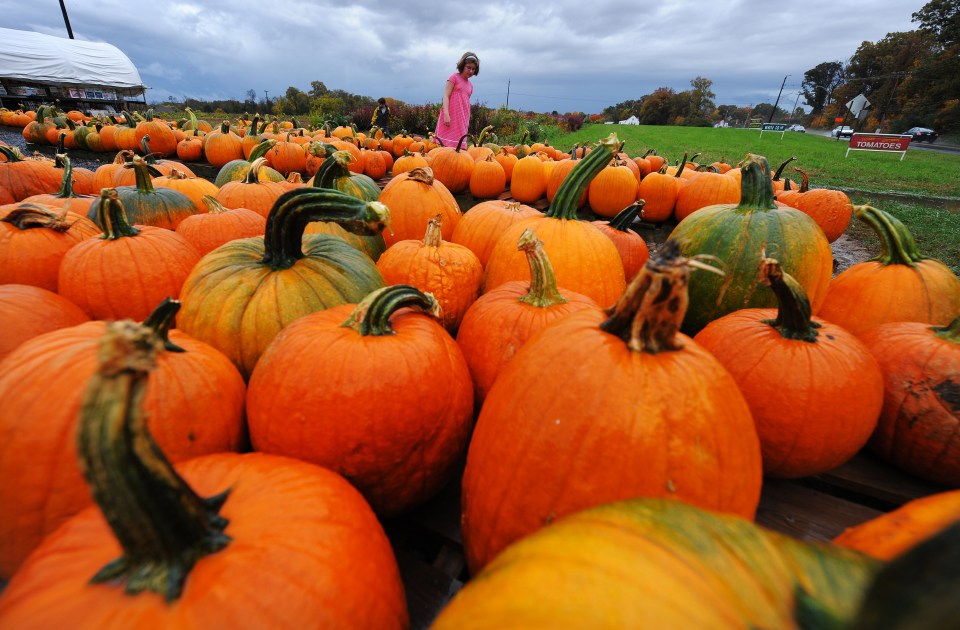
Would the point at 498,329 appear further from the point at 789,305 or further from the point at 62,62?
the point at 62,62

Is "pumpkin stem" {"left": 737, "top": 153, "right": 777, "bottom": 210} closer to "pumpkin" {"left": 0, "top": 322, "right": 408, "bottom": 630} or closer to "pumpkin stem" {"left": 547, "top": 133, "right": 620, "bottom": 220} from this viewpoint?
"pumpkin stem" {"left": 547, "top": 133, "right": 620, "bottom": 220}

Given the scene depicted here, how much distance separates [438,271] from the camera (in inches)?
78.1

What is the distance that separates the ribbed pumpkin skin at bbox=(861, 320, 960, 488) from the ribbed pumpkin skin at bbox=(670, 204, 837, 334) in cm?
48

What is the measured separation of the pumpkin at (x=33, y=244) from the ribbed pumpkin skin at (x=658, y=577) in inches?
104

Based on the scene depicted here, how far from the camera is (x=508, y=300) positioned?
1.63 metres

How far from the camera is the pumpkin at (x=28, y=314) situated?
1.44 metres

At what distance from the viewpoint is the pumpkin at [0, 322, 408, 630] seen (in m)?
0.59

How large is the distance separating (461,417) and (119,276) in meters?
1.77

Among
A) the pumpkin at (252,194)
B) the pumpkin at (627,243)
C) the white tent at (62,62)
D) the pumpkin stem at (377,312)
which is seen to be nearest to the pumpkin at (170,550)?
the pumpkin stem at (377,312)

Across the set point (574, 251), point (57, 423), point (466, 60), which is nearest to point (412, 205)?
point (574, 251)

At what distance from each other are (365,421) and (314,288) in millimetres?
741

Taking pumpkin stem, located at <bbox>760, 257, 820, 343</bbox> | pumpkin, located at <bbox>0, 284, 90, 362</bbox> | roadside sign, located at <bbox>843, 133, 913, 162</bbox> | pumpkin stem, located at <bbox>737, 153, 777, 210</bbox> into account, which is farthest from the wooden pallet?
roadside sign, located at <bbox>843, 133, 913, 162</bbox>

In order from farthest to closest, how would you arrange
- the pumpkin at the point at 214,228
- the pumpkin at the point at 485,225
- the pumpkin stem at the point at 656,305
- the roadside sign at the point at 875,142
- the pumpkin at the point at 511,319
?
the roadside sign at the point at 875,142 → the pumpkin at the point at 485,225 → the pumpkin at the point at 214,228 → the pumpkin at the point at 511,319 → the pumpkin stem at the point at 656,305

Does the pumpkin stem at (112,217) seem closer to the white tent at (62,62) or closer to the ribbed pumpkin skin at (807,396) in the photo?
the ribbed pumpkin skin at (807,396)
